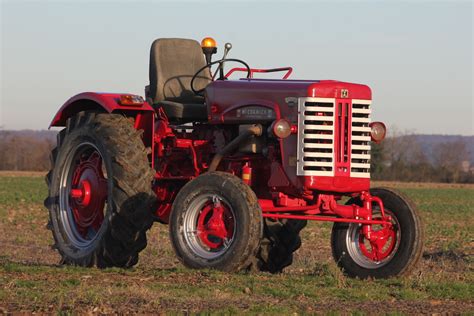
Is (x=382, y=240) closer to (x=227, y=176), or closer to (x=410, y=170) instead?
(x=227, y=176)

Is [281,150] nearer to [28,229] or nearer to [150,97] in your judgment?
[150,97]

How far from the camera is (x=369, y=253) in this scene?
10.4 metres

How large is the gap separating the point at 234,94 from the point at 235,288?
2.73m

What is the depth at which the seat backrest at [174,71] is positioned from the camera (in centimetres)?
1164

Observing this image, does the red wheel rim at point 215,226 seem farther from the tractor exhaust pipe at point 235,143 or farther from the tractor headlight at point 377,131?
the tractor headlight at point 377,131

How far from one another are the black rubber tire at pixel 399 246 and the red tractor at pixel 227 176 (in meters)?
0.01

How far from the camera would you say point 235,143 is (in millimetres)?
10117

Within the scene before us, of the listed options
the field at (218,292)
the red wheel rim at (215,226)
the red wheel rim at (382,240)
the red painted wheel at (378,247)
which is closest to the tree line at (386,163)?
the red painted wheel at (378,247)

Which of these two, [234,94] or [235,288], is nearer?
[235,288]

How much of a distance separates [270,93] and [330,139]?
0.81 metres

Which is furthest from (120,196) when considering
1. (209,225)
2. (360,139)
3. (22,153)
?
Answer: (22,153)

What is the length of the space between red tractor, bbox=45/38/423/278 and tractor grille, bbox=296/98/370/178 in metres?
0.01

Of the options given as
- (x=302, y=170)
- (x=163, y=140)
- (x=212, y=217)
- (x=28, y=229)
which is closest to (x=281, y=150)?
(x=302, y=170)

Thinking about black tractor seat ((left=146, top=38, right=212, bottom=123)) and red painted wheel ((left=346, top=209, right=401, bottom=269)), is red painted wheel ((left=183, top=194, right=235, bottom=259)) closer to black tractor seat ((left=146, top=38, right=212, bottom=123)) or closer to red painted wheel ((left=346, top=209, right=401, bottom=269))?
red painted wheel ((left=346, top=209, right=401, bottom=269))
